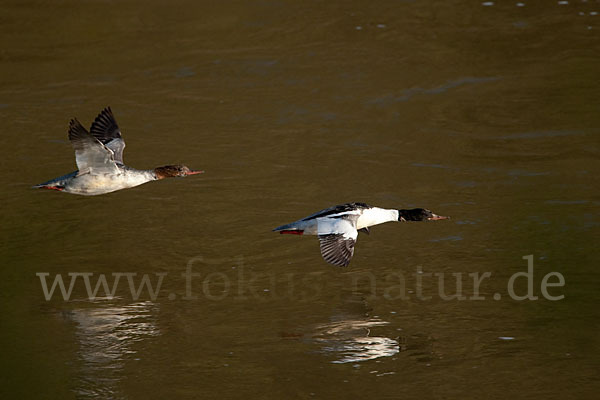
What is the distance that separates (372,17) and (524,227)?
7663 millimetres

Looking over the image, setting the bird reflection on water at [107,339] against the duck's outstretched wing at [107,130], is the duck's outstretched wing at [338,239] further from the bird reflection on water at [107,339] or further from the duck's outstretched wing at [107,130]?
the duck's outstretched wing at [107,130]

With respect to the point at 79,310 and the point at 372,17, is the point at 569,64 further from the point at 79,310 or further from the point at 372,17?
the point at 79,310

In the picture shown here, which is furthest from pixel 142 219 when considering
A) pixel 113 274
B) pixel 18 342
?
pixel 18 342

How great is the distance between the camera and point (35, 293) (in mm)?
7969

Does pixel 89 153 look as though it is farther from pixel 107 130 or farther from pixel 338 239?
pixel 338 239

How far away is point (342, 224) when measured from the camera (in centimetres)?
820

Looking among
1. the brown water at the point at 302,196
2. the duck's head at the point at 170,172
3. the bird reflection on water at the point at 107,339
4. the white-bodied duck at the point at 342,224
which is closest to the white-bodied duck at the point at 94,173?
the duck's head at the point at 170,172

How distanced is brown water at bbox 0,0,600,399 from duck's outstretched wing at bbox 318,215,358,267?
328 millimetres

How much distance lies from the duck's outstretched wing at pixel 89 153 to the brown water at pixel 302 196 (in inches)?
27.4

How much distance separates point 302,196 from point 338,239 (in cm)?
228

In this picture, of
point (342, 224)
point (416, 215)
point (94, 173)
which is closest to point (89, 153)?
point (94, 173)

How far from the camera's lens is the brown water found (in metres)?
6.69

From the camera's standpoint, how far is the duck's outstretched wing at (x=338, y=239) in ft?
25.6

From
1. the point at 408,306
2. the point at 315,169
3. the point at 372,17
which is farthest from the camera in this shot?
the point at 372,17
